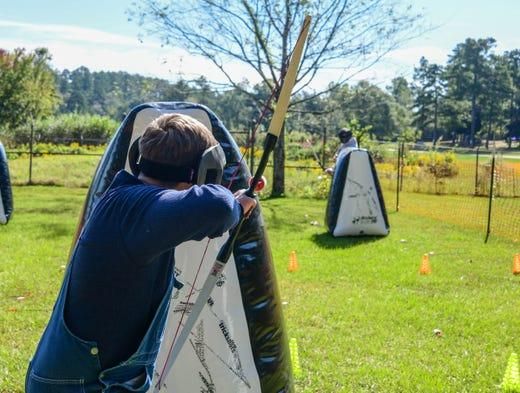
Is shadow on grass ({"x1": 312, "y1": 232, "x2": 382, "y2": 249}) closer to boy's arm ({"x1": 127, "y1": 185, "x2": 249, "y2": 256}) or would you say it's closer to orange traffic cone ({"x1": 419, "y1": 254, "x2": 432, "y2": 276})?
orange traffic cone ({"x1": 419, "y1": 254, "x2": 432, "y2": 276})

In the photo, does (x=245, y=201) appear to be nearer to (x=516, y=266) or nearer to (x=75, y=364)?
(x=75, y=364)

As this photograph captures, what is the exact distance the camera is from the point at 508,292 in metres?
7.29

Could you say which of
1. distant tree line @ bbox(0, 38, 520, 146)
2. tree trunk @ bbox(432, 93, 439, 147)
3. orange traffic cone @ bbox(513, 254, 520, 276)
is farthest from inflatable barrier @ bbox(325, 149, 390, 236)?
tree trunk @ bbox(432, 93, 439, 147)

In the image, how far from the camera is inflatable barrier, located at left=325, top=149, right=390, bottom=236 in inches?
419

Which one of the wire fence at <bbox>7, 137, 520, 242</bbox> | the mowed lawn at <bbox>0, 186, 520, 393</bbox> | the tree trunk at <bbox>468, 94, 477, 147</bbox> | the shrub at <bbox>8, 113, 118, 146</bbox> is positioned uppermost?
the tree trunk at <bbox>468, 94, 477, 147</bbox>

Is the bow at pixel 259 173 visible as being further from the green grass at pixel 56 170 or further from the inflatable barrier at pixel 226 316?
the green grass at pixel 56 170

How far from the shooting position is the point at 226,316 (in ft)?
11.0

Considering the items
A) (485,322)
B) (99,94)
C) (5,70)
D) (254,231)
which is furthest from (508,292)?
(99,94)

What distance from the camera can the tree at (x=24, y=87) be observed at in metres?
41.9

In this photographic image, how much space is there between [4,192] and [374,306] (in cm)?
785

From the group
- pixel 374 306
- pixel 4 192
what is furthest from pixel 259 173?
pixel 4 192

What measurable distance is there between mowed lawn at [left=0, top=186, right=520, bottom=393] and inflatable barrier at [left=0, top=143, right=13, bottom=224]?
308 mm

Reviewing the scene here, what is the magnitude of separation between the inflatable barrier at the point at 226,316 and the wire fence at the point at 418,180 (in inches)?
414

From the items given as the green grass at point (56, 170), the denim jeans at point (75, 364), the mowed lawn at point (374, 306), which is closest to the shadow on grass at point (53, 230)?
the mowed lawn at point (374, 306)
